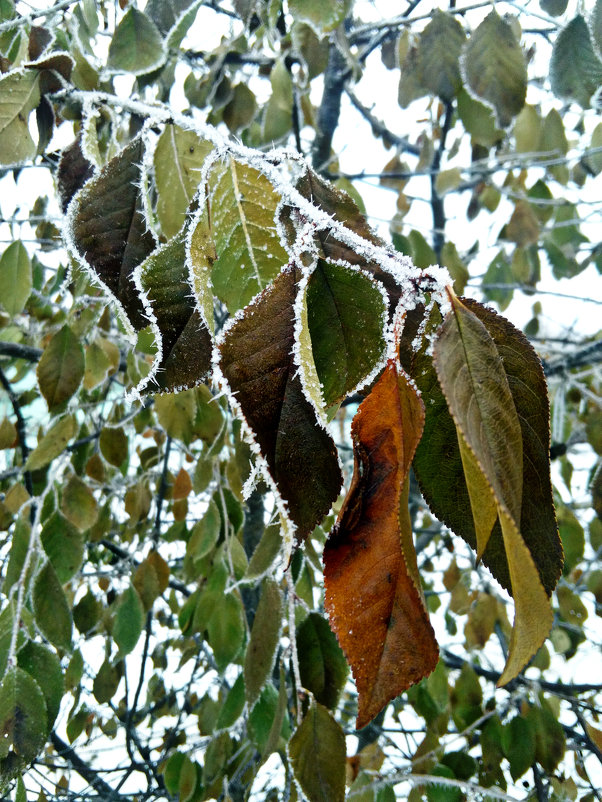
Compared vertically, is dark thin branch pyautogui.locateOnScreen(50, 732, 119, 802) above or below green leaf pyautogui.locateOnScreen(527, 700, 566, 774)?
below

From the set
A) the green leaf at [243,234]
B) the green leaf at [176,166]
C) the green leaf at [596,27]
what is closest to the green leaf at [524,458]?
the green leaf at [243,234]

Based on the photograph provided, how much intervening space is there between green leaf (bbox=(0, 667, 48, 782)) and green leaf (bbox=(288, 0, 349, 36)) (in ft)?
2.46

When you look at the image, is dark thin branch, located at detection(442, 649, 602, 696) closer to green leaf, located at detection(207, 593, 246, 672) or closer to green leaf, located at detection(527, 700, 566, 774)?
green leaf, located at detection(527, 700, 566, 774)

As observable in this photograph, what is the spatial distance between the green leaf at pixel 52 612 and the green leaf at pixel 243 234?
22.4 inches

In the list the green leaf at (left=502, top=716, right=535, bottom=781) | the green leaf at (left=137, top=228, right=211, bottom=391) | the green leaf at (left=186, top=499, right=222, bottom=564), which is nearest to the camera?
the green leaf at (left=137, top=228, right=211, bottom=391)

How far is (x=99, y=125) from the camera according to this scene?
3.14 ft

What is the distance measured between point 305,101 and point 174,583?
1.33m

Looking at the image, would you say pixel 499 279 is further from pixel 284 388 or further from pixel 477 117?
pixel 284 388

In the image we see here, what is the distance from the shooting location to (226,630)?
2.96 ft

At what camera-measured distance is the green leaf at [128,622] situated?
3.33 ft

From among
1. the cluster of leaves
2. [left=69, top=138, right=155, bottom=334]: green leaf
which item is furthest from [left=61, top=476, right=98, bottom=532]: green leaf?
[left=69, top=138, right=155, bottom=334]: green leaf

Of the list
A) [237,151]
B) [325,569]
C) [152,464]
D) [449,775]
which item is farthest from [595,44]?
[152,464]

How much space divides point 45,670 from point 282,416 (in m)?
0.67

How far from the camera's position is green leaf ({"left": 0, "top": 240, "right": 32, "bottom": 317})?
0.86 meters
